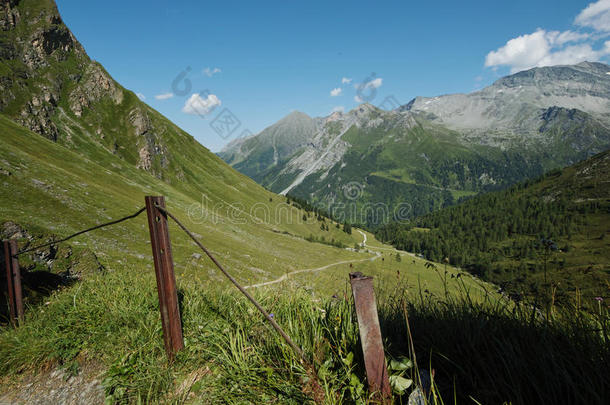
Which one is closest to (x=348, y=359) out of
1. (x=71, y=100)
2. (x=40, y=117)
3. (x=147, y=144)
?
(x=40, y=117)

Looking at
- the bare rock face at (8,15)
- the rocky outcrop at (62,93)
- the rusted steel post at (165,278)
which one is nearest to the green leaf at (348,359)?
the rusted steel post at (165,278)

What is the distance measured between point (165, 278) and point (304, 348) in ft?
8.37

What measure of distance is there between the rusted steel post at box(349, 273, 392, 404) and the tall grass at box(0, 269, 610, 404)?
0.27 m

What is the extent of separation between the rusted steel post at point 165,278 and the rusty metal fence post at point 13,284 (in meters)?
4.69

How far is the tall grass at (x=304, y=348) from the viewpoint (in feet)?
9.77

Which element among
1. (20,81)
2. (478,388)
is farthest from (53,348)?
(20,81)

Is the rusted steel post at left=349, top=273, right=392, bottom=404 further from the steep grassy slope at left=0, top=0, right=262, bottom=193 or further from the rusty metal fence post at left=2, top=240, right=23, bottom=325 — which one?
the steep grassy slope at left=0, top=0, right=262, bottom=193

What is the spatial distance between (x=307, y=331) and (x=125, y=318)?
3.77 m

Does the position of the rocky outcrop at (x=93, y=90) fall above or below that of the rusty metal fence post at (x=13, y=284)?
above

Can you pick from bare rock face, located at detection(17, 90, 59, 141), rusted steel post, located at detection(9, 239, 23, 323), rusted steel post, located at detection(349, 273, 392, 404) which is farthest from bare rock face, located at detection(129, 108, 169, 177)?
rusted steel post, located at detection(349, 273, 392, 404)

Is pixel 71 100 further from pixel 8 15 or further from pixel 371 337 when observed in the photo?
pixel 371 337

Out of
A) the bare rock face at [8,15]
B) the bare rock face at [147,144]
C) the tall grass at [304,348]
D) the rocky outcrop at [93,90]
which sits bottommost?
the tall grass at [304,348]

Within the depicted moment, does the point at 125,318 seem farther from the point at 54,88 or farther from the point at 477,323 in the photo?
the point at 54,88

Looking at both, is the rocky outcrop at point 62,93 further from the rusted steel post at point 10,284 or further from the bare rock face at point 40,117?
the rusted steel post at point 10,284
